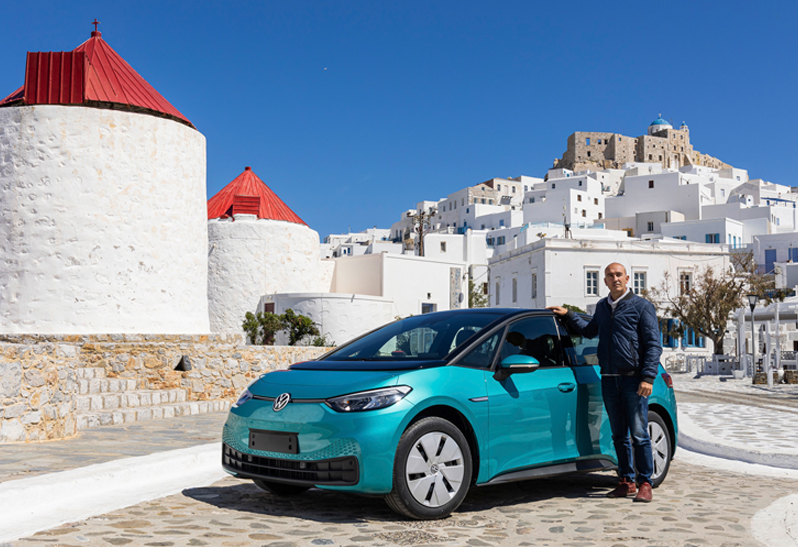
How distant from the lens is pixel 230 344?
16594mm

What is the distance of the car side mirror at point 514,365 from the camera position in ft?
17.7

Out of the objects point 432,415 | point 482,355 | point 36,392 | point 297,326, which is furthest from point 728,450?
point 297,326

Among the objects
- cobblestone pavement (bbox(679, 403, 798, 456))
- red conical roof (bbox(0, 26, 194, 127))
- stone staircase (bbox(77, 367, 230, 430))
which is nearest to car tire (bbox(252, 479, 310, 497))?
cobblestone pavement (bbox(679, 403, 798, 456))

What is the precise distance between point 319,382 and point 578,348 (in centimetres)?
235

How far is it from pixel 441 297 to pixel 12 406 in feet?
113

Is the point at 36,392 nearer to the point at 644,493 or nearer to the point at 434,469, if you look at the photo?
the point at 434,469

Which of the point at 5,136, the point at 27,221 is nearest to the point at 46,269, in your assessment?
the point at 27,221

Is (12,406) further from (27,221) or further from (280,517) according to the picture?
(27,221)

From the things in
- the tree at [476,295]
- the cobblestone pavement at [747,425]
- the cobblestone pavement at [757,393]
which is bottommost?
the cobblestone pavement at [757,393]

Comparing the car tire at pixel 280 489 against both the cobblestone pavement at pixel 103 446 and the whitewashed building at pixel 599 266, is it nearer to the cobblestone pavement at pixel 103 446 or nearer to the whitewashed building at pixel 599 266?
the cobblestone pavement at pixel 103 446

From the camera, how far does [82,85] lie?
52.3ft

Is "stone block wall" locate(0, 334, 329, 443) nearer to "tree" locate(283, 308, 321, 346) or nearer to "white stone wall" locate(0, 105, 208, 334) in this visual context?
"white stone wall" locate(0, 105, 208, 334)

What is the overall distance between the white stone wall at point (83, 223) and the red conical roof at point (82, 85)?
0.34 metres

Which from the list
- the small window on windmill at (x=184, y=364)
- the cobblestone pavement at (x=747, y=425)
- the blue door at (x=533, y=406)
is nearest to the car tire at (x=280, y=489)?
the blue door at (x=533, y=406)
